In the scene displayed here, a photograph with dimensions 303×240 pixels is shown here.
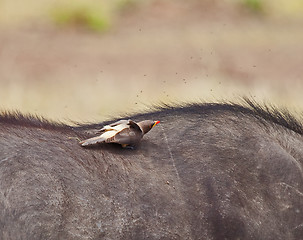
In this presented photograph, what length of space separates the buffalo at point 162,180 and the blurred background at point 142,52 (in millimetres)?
6748

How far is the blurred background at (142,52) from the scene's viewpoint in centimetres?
1413

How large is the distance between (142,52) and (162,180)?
1354cm

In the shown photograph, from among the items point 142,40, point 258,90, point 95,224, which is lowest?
point 142,40

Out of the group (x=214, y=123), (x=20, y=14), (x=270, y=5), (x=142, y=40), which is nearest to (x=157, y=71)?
(x=142, y=40)

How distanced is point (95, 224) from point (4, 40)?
13.6 metres

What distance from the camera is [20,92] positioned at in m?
14.2

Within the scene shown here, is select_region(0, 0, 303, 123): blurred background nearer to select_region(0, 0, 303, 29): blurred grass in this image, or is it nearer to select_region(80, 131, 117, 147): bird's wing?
select_region(0, 0, 303, 29): blurred grass

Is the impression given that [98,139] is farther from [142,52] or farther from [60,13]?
[60,13]

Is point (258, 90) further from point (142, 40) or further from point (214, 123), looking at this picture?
point (214, 123)

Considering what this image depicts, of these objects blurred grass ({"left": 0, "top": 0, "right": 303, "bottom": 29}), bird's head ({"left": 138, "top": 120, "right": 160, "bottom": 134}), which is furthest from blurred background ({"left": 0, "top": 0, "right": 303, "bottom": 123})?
bird's head ({"left": 138, "top": 120, "right": 160, "bottom": 134})

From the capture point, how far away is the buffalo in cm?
455

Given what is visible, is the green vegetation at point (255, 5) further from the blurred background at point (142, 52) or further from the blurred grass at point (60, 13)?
the blurred grass at point (60, 13)

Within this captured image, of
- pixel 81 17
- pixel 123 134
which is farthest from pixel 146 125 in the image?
pixel 81 17

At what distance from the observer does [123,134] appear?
16.3 ft
